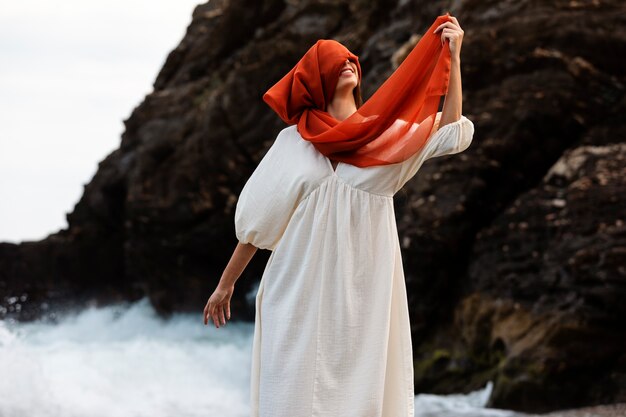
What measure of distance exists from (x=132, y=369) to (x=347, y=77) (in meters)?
7.46

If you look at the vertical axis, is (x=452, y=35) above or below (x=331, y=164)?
above

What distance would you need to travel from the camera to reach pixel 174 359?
1081 centimetres

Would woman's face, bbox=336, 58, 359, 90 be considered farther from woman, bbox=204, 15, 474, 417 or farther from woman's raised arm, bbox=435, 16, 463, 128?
woman's raised arm, bbox=435, 16, 463, 128

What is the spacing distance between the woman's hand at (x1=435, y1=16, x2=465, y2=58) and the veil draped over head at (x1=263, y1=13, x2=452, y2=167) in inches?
1.2

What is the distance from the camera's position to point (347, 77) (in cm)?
341

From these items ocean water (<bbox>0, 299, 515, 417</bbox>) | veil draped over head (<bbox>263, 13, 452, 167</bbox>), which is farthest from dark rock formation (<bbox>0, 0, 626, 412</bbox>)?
veil draped over head (<bbox>263, 13, 452, 167</bbox>)

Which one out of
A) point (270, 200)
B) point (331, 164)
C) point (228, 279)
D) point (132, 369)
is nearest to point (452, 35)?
point (331, 164)

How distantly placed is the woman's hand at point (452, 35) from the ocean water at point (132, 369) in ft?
13.0

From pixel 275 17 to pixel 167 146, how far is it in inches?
82.8

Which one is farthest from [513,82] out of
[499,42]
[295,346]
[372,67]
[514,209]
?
[295,346]

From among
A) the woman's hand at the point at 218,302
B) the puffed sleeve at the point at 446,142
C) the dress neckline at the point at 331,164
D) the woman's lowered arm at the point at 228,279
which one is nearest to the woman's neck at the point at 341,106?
the dress neckline at the point at 331,164

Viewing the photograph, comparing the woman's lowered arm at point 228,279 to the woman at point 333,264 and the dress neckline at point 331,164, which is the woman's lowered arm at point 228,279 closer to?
the woman at point 333,264

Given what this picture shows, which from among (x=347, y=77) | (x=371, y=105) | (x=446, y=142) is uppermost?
(x=347, y=77)

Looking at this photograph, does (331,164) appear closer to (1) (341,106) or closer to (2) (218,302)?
(1) (341,106)
